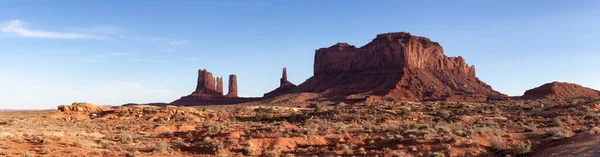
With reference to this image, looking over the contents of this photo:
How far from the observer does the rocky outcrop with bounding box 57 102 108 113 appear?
39.2 m

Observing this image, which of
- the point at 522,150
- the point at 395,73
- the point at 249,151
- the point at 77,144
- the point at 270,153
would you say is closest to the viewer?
the point at 522,150

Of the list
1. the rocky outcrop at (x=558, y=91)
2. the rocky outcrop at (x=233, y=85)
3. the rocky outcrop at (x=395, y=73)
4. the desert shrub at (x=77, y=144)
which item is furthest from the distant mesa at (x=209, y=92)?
the desert shrub at (x=77, y=144)

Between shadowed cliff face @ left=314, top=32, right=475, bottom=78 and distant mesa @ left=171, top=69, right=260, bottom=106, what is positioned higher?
shadowed cliff face @ left=314, top=32, right=475, bottom=78

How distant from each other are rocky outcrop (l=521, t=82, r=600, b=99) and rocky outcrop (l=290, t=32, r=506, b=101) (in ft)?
18.3

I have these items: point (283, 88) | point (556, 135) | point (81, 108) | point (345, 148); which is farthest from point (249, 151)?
point (283, 88)

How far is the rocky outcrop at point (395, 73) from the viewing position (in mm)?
82688

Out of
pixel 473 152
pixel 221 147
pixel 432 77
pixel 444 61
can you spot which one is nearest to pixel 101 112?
pixel 221 147

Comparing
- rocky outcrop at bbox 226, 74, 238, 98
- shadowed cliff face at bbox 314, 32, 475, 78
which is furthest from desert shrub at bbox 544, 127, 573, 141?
rocky outcrop at bbox 226, 74, 238, 98

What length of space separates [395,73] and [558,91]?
3052 cm

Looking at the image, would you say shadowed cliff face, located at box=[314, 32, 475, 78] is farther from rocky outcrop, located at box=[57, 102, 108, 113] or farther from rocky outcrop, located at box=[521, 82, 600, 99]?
rocky outcrop, located at box=[57, 102, 108, 113]

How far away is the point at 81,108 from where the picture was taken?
3988 cm

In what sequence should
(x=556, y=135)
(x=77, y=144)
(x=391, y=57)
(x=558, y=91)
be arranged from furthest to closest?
(x=391, y=57)
(x=558, y=91)
(x=556, y=135)
(x=77, y=144)

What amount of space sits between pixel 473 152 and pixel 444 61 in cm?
9427

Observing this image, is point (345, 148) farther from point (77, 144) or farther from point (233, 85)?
point (233, 85)
